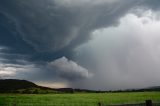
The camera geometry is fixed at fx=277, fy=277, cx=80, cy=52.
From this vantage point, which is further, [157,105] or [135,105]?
[157,105]

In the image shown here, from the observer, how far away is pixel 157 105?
58.2 ft

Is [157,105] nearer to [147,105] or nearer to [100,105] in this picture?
[147,105]

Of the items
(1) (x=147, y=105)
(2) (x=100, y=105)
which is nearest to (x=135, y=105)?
(1) (x=147, y=105)

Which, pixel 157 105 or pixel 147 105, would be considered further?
pixel 157 105

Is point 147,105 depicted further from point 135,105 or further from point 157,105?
point 157,105

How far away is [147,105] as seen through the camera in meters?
15.5

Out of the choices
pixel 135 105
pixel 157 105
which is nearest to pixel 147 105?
pixel 135 105

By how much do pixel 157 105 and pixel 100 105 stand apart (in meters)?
3.98

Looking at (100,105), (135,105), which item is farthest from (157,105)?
(100,105)

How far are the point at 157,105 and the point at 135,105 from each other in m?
2.32

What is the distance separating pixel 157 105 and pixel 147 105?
2.61 m

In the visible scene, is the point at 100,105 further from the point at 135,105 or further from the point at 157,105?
the point at 157,105

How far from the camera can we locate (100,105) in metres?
16.4
